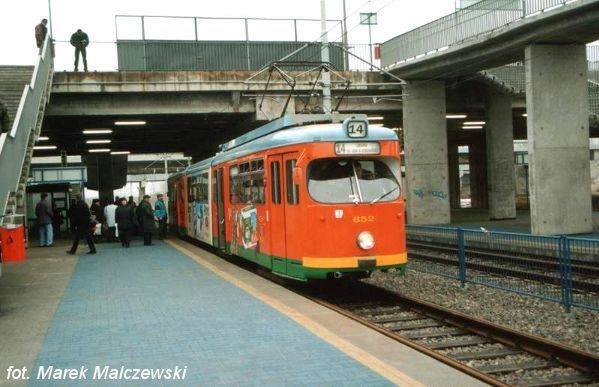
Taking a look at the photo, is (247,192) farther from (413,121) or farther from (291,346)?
(413,121)

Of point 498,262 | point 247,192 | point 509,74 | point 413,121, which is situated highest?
point 509,74

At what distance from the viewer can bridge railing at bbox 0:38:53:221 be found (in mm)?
11930

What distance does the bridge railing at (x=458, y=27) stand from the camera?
19898mm

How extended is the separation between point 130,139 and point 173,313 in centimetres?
2904

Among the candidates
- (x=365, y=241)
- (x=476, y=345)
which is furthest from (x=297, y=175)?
(x=476, y=345)

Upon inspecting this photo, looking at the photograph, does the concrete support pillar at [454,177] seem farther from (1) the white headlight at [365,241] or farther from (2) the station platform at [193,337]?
(1) the white headlight at [365,241]

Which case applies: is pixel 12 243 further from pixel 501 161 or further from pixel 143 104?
pixel 501 161

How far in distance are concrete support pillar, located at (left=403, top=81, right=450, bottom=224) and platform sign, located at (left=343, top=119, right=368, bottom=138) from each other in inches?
667

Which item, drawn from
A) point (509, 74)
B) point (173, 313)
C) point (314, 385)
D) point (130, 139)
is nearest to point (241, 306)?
point (173, 313)

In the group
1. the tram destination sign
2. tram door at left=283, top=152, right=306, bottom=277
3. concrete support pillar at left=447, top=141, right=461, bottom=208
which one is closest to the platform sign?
the tram destination sign

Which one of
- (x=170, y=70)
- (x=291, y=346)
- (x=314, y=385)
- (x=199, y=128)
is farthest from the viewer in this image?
(x=199, y=128)

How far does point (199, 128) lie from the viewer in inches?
1324

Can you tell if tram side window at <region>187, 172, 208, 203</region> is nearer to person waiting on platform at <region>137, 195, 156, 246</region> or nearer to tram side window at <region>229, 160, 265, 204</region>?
person waiting on platform at <region>137, 195, 156, 246</region>

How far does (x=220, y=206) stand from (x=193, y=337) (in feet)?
31.4
